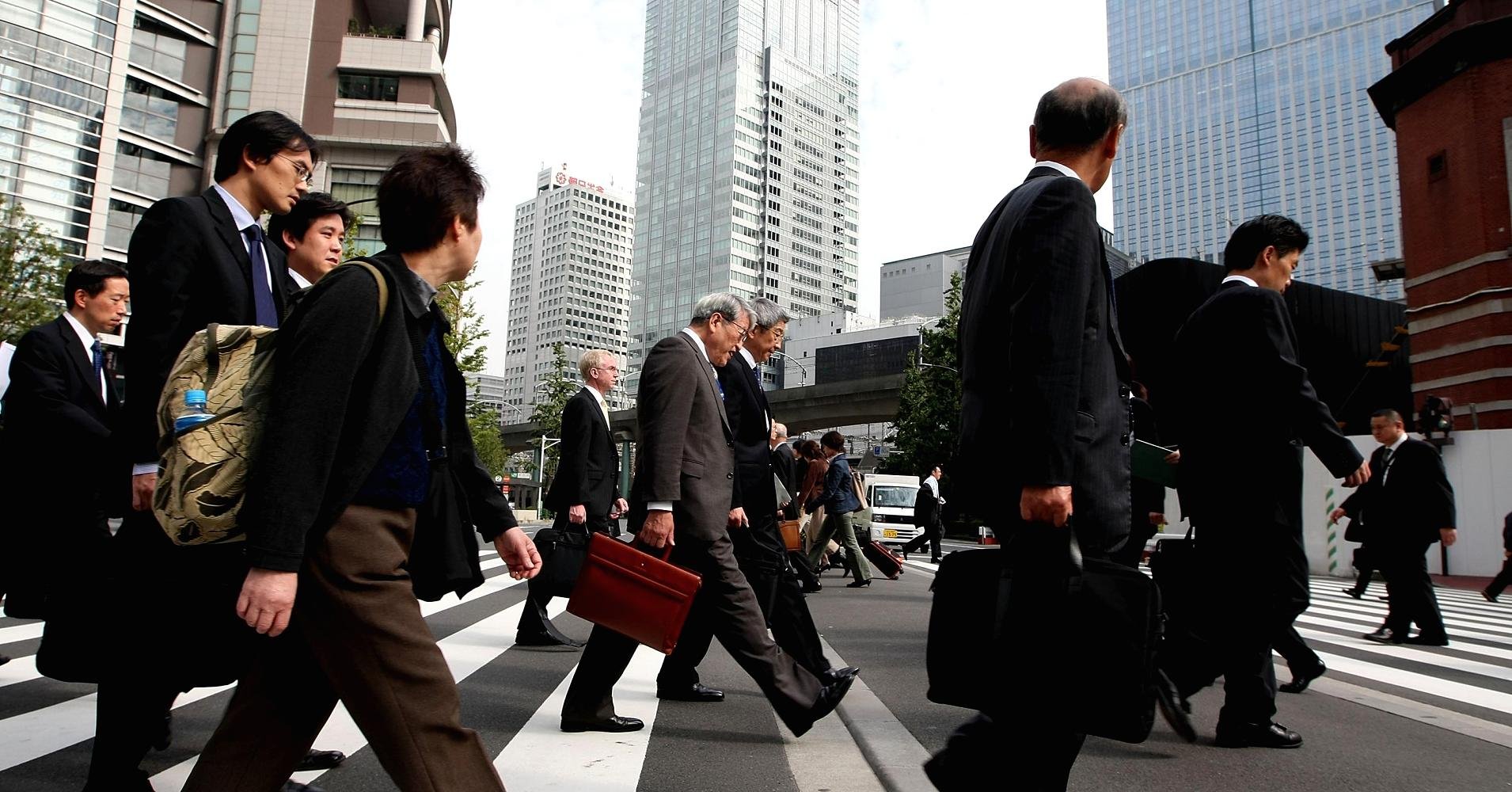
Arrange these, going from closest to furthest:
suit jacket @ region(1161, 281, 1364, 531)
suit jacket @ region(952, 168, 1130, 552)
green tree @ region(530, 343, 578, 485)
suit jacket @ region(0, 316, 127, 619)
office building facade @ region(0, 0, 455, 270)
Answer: suit jacket @ region(952, 168, 1130, 552) < suit jacket @ region(0, 316, 127, 619) < suit jacket @ region(1161, 281, 1364, 531) < office building facade @ region(0, 0, 455, 270) < green tree @ region(530, 343, 578, 485)

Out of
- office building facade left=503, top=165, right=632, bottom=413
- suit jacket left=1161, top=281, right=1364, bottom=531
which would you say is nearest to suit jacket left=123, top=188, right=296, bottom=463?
suit jacket left=1161, top=281, right=1364, bottom=531

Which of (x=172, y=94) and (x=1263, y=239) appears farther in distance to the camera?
(x=172, y=94)

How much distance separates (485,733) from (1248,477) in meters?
3.18

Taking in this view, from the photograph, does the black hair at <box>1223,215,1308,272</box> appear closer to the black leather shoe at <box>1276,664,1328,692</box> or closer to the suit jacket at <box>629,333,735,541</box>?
the black leather shoe at <box>1276,664,1328,692</box>

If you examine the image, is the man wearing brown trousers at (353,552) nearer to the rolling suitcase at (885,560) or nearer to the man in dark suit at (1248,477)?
the man in dark suit at (1248,477)

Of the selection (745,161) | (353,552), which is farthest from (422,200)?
(745,161)

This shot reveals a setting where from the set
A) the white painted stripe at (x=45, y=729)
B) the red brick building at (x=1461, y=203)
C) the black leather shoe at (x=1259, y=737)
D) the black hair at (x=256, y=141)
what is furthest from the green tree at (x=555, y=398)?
the black leather shoe at (x=1259, y=737)

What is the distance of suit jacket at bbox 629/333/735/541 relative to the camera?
3984 mm

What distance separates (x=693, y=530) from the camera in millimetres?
4000

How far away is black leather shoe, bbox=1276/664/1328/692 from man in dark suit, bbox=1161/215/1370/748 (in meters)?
0.89

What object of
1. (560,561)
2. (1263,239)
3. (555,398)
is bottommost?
(560,561)

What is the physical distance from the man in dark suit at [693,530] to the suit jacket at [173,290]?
1647mm

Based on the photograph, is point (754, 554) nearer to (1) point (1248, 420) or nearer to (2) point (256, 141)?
(1) point (1248, 420)

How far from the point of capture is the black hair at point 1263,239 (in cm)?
429
